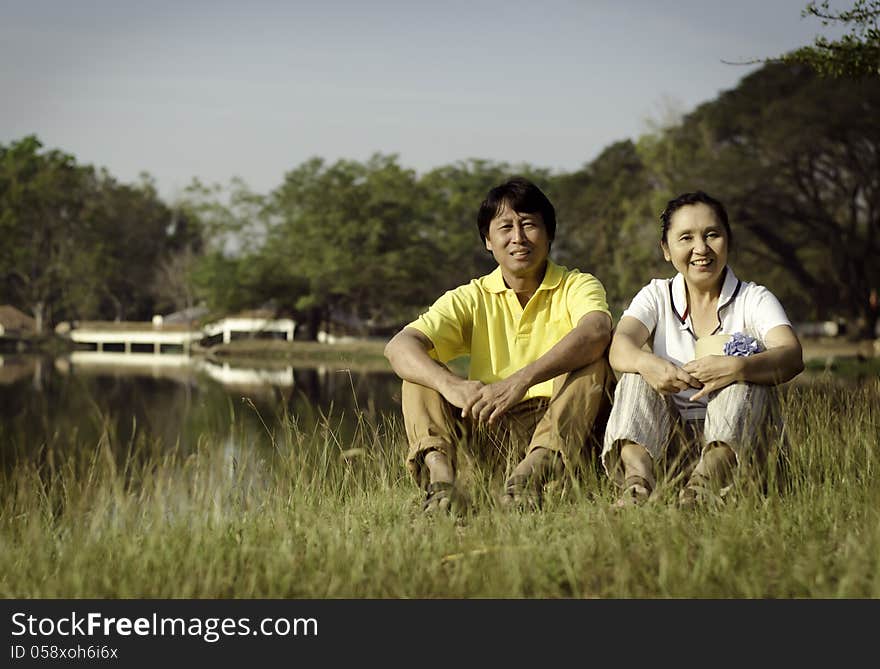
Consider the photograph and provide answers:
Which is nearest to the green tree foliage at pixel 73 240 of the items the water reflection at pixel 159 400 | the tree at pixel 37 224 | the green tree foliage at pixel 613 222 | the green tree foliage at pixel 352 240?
the tree at pixel 37 224

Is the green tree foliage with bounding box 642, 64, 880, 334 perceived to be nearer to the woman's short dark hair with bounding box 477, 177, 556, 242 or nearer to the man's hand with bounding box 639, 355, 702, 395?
the woman's short dark hair with bounding box 477, 177, 556, 242

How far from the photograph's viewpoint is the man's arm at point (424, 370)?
3459mm

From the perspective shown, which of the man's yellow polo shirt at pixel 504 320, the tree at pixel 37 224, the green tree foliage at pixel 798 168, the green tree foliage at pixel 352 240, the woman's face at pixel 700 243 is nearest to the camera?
the woman's face at pixel 700 243

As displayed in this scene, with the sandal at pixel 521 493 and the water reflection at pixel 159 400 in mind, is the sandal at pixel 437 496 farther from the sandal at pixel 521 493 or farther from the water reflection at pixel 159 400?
the water reflection at pixel 159 400

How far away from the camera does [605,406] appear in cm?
357

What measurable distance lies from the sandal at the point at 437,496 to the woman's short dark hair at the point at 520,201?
1.03 meters

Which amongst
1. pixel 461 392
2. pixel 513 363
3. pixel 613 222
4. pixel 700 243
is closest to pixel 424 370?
pixel 461 392

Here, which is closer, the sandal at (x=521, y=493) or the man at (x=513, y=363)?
the sandal at (x=521, y=493)

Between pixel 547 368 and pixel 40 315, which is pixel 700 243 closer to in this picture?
Answer: pixel 547 368

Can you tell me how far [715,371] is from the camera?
3182 mm

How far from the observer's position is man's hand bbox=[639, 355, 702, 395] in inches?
127

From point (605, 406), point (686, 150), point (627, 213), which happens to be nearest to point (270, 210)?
point (627, 213)

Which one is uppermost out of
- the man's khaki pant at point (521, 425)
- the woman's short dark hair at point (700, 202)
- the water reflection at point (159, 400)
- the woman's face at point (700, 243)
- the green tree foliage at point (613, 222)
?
the green tree foliage at point (613, 222)
